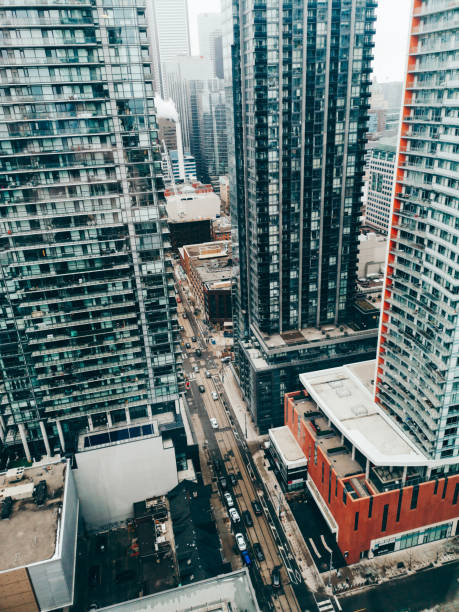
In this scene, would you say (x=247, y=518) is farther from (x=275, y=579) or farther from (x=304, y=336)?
(x=304, y=336)

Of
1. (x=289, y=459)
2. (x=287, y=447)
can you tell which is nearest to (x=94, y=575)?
(x=289, y=459)

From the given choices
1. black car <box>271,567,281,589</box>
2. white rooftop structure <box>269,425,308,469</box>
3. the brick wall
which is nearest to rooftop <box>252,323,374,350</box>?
white rooftop structure <box>269,425,308,469</box>

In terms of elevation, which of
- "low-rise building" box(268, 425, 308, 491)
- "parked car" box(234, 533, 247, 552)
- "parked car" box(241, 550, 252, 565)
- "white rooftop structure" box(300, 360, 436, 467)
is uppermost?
"white rooftop structure" box(300, 360, 436, 467)

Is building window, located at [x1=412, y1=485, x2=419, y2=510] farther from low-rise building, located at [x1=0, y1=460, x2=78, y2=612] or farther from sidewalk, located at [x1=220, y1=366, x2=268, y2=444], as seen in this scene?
low-rise building, located at [x1=0, y1=460, x2=78, y2=612]

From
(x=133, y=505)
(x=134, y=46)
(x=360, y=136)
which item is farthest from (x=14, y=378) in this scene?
(x=360, y=136)

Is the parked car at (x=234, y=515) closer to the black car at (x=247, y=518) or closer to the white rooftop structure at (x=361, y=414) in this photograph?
the black car at (x=247, y=518)
